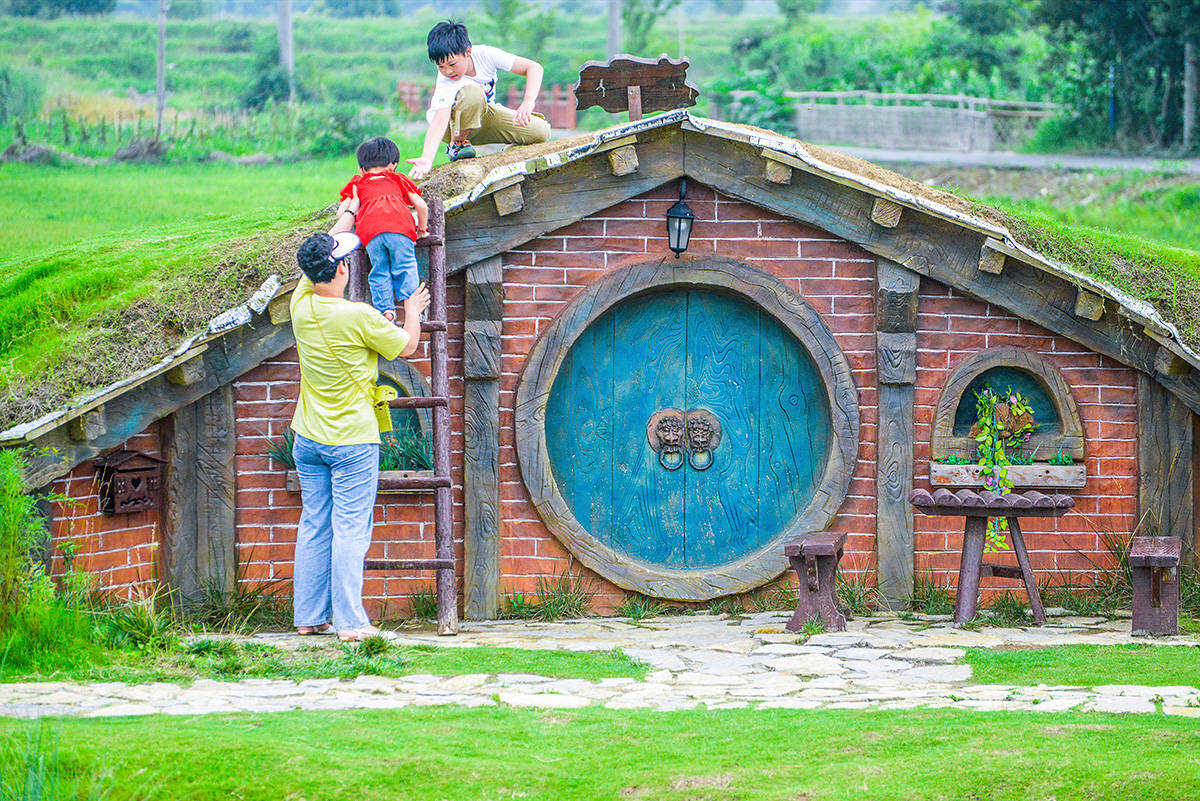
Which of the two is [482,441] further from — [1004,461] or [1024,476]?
[1024,476]

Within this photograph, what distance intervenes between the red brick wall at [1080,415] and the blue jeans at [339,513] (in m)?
3.34

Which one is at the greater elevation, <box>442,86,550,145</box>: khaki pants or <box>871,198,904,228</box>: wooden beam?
<box>442,86,550,145</box>: khaki pants

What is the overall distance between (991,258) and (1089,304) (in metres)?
0.62

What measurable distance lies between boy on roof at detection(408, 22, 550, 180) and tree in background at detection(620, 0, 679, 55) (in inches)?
951

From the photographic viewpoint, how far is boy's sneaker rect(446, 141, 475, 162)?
8570 millimetres

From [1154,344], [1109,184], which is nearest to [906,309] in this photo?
[1154,344]

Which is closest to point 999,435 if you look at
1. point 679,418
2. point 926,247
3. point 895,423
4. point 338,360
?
point 895,423

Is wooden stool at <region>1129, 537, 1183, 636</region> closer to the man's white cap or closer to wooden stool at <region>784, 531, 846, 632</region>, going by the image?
wooden stool at <region>784, 531, 846, 632</region>

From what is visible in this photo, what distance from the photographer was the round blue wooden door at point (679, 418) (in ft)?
27.3

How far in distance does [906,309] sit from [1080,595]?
1.97m

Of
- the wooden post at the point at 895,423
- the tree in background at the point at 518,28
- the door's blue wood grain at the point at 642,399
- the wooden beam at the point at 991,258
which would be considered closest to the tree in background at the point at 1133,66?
the tree in background at the point at 518,28

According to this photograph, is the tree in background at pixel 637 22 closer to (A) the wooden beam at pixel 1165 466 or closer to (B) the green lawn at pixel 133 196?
(B) the green lawn at pixel 133 196

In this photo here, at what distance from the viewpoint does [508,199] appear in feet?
25.7

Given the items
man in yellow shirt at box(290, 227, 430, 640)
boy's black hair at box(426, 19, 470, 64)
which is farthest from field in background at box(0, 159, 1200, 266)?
man in yellow shirt at box(290, 227, 430, 640)
